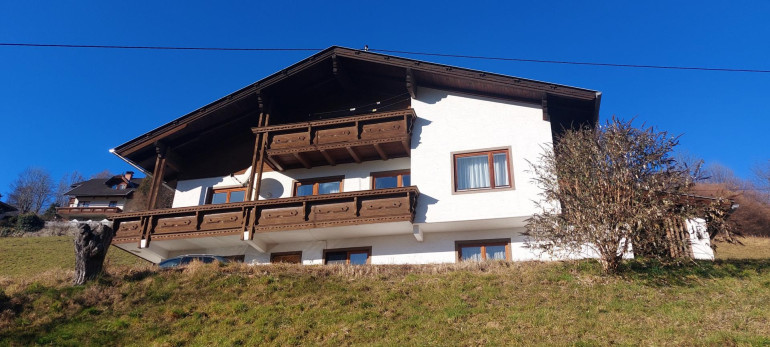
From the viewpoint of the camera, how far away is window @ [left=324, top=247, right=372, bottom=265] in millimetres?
20828

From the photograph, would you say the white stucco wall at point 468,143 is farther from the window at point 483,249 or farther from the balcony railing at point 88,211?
the balcony railing at point 88,211

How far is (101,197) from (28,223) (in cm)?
1908

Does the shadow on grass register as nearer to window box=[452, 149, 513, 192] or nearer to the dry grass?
window box=[452, 149, 513, 192]

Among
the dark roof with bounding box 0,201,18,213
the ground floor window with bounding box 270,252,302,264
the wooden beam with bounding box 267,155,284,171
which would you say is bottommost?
the ground floor window with bounding box 270,252,302,264

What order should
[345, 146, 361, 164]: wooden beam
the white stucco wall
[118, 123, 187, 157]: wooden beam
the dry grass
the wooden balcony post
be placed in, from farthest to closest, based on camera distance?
the dry grass
[118, 123, 187, 157]: wooden beam
the wooden balcony post
[345, 146, 361, 164]: wooden beam
the white stucco wall

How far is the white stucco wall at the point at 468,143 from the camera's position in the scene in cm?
1930

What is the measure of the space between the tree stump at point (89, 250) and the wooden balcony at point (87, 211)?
177 feet

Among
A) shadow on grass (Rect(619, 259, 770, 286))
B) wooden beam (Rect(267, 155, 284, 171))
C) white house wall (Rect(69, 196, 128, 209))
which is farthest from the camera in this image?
white house wall (Rect(69, 196, 128, 209))

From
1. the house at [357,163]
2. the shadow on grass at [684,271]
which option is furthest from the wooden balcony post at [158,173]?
the shadow on grass at [684,271]

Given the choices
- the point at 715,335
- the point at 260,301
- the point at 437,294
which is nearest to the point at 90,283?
the point at 260,301

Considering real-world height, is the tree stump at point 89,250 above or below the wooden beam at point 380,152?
below

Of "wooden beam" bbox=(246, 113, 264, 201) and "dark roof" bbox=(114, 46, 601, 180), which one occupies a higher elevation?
"dark roof" bbox=(114, 46, 601, 180)

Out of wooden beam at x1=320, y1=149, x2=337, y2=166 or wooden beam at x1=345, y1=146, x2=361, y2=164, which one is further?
wooden beam at x1=320, y1=149, x2=337, y2=166

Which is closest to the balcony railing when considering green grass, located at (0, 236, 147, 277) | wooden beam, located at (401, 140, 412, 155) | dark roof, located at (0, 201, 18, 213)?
dark roof, located at (0, 201, 18, 213)
